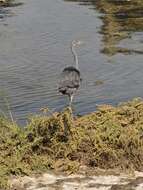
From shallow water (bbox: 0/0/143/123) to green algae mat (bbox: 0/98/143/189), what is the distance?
2520 millimetres

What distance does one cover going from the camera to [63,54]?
19.4 m

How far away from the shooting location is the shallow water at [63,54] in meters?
14.7

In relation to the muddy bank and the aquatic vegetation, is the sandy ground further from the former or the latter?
the aquatic vegetation

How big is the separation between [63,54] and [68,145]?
10.3m

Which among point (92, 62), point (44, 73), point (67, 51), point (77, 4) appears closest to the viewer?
point (44, 73)

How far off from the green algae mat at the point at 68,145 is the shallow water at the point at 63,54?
252 centimetres

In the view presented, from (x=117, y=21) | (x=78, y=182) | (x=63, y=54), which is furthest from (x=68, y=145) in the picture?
(x=117, y=21)

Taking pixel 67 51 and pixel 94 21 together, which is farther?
pixel 94 21

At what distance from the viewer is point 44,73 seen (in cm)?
1703

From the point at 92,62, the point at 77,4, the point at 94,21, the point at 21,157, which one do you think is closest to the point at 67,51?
the point at 92,62

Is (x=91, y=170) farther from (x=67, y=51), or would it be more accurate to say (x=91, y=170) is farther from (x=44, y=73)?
(x=67, y=51)

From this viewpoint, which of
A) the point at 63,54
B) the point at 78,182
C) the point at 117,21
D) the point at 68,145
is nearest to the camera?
the point at 78,182

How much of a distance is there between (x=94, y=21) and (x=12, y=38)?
401 cm

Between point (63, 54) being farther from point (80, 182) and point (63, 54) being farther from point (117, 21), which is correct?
point (80, 182)
